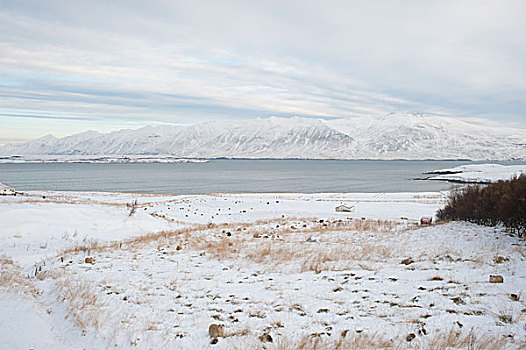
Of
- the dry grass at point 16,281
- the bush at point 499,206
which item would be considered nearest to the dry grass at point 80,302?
the dry grass at point 16,281

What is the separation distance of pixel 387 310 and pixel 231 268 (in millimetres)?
4911

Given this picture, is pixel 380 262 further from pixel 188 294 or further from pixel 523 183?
pixel 523 183

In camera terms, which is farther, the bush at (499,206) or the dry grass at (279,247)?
the bush at (499,206)

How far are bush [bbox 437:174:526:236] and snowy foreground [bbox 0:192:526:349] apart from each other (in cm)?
73

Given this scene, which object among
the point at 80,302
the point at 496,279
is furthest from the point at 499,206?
the point at 80,302

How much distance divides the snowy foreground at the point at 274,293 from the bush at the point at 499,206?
0.73 m

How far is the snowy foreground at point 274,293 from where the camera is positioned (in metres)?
5.50

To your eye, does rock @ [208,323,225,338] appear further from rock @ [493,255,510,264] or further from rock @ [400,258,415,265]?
rock @ [493,255,510,264]

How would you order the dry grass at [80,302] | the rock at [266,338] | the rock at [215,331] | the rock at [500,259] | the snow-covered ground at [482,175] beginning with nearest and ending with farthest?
the rock at [266,338] → the rock at [215,331] → the dry grass at [80,302] → the rock at [500,259] → the snow-covered ground at [482,175]

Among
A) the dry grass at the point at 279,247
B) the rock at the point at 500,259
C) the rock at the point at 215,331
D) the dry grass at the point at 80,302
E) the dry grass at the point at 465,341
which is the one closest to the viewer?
the dry grass at the point at 465,341

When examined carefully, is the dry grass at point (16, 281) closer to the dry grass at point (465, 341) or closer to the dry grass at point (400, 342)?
the dry grass at point (400, 342)

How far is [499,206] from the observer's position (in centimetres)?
1322

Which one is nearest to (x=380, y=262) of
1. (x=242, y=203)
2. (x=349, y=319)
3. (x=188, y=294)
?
(x=349, y=319)

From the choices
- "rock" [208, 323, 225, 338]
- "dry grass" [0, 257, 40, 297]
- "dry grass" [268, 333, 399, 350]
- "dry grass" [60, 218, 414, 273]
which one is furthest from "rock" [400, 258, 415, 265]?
"dry grass" [0, 257, 40, 297]
